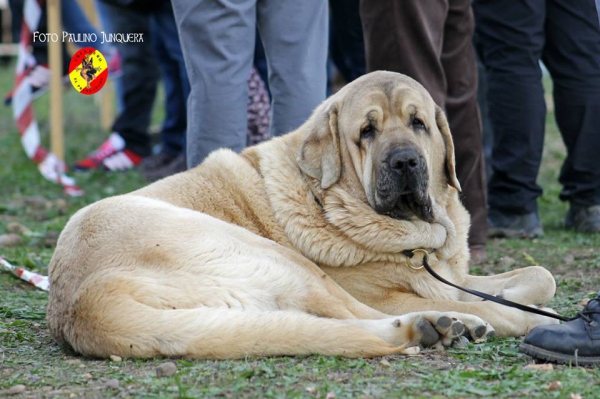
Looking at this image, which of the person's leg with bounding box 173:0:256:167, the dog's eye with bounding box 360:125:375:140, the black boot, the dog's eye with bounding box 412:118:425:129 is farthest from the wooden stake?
the black boot

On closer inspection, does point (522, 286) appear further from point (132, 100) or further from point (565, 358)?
point (132, 100)

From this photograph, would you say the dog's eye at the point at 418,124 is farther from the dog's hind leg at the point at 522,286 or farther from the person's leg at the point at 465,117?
the person's leg at the point at 465,117

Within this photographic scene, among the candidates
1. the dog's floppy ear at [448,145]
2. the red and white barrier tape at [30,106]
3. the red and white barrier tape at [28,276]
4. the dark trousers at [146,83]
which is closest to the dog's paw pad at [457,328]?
the dog's floppy ear at [448,145]

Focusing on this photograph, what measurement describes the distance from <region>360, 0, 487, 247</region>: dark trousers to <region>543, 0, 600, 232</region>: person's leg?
2.66ft

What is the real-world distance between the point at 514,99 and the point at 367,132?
2.04 m

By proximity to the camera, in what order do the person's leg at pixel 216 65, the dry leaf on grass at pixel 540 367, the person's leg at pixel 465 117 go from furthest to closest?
the person's leg at pixel 465 117 → the person's leg at pixel 216 65 → the dry leaf on grass at pixel 540 367

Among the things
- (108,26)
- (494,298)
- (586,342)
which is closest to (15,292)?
(494,298)

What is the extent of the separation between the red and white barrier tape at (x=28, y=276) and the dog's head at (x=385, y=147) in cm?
156

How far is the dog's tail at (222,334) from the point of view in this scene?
2.76 m

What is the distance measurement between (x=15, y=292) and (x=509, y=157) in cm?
306

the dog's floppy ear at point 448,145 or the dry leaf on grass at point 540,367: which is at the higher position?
the dog's floppy ear at point 448,145

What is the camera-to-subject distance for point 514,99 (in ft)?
17.3

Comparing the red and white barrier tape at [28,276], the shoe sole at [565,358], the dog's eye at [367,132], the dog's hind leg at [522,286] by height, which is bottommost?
the red and white barrier tape at [28,276]

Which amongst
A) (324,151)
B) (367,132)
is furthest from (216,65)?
(367,132)
